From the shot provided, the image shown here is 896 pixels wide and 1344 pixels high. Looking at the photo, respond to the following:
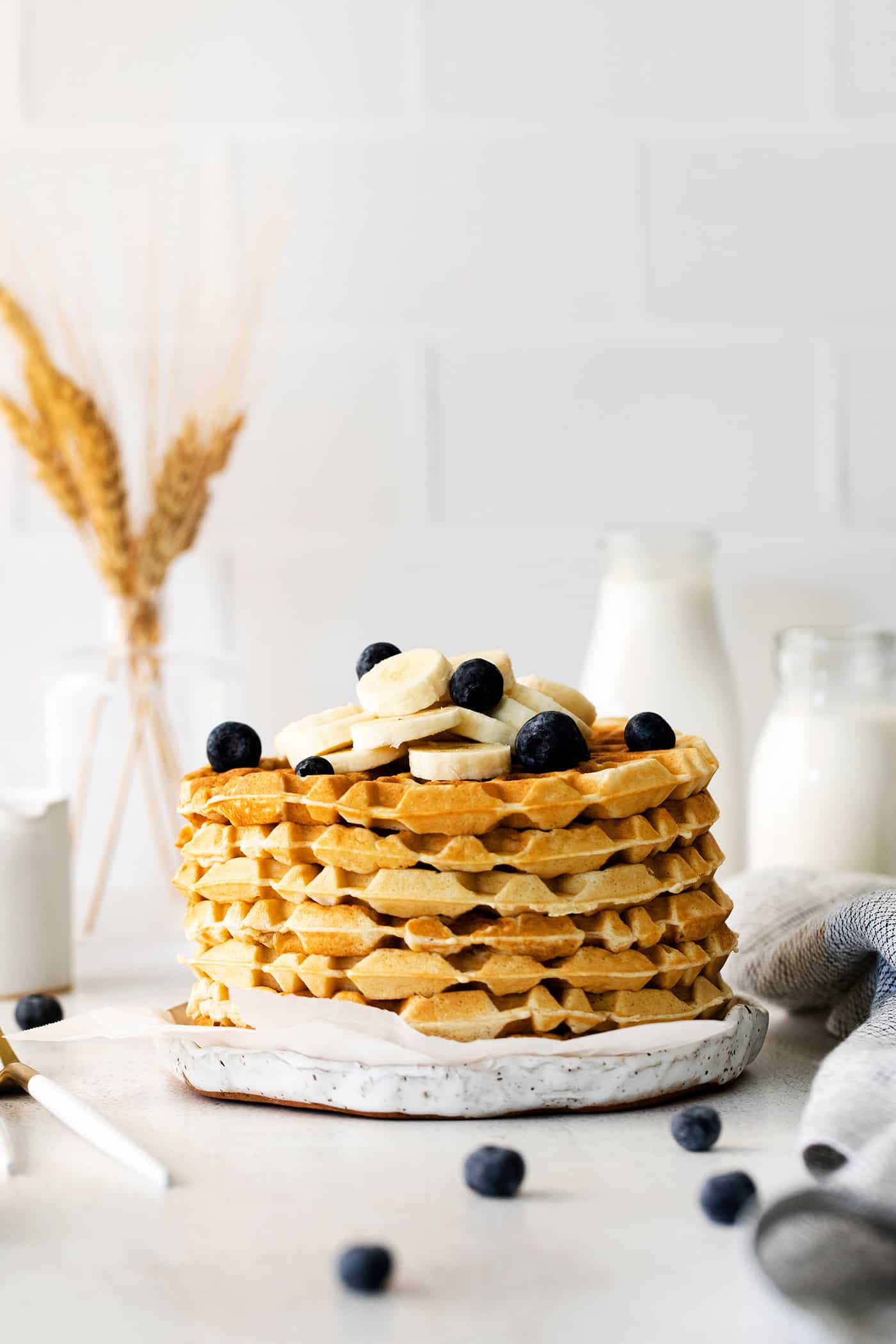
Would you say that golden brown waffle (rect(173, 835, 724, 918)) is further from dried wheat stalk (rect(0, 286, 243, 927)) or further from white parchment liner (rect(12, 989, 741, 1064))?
dried wheat stalk (rect(0, 286, 243, 927))

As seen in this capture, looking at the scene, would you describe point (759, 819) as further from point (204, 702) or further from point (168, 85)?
point (168, 85)

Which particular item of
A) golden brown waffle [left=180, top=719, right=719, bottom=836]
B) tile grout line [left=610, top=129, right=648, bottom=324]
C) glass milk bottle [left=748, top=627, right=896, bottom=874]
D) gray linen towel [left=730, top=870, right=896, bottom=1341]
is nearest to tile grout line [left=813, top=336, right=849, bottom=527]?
tile grout line [left=610, top=129, right=648, bottom=324]

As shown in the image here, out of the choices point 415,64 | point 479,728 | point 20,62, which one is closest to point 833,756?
point 479,728

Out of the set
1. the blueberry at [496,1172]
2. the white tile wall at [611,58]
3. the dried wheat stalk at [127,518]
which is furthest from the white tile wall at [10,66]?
the blueberry at [496,1172]

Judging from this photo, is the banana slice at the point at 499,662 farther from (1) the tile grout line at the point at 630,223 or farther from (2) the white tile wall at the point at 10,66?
(2) the white tile wall at the point at 10,66

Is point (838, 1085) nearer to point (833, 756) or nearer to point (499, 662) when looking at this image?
point (499, 662)
